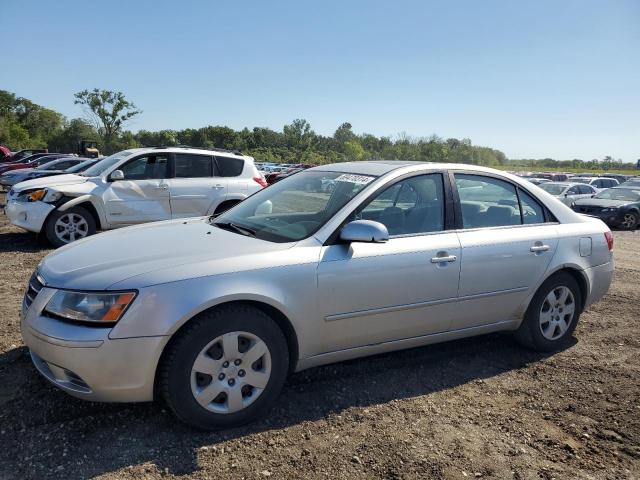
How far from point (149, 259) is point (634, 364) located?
12.9 feet

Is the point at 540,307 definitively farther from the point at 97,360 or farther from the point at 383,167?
the point at 97,360

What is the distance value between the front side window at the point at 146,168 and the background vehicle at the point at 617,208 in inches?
519

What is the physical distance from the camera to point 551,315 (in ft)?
13.9

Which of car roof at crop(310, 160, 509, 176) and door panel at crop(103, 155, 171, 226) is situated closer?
car roof at crop(310, 160, 509, 176)

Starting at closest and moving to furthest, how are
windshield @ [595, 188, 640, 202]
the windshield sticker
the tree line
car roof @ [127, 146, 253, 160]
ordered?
the windshield sticker < car roof @ [127, 146, 253, 160] < windshield @ [595, 188, 640, 202] < the tree line

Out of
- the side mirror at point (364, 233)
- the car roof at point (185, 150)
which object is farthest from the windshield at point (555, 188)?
the side mirror at point (364, 233)

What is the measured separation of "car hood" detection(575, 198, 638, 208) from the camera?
52.1ft

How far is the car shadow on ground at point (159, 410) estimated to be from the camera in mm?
2594

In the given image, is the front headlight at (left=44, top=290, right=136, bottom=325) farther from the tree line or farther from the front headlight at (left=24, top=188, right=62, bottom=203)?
the tree line

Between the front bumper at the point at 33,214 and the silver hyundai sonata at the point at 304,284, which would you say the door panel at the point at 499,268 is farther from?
the front bumper at the point at 33,214

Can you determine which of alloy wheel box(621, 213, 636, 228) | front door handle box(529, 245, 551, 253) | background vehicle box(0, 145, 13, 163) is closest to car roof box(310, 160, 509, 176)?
front door handle box(529, 245, 551, 253)

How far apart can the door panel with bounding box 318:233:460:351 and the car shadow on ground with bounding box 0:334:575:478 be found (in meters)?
0.39

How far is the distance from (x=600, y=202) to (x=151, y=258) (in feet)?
55.5

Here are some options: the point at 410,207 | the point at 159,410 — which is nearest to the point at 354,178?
the point at 410,207
